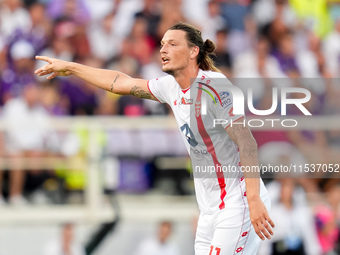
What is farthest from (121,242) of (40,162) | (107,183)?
(40,162)

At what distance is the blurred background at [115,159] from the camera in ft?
36.3

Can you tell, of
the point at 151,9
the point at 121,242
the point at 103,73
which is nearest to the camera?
the point at 103,73

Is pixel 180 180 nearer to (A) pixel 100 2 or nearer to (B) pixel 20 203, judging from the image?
(B) pixel 20 203

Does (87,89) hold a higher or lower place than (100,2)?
lower

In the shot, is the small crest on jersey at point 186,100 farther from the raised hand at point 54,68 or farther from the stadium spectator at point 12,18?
the stadium spectator at point 12,18

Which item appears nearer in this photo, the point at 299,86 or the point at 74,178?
the point at 74,178

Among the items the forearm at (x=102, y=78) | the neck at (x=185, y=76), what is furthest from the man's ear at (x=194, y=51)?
the forearm at (x=102, y=78)

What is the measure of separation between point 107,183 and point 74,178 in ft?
1.67

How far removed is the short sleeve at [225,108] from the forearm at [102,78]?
3.57 ft

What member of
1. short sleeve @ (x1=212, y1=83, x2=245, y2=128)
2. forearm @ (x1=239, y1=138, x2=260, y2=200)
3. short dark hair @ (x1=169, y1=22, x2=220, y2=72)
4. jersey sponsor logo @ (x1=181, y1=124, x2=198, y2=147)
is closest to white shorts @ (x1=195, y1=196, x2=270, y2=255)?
forearm @ (x1=239, y1=138, x2=260, y2=200)

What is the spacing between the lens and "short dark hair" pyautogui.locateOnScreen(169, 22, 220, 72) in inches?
244

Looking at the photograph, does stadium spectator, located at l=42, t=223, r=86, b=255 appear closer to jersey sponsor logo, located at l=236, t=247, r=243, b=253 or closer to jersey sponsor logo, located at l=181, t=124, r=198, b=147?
jersey sponsor logo, located at l=181, t=124, r=198, b=147

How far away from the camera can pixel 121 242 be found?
38.3 feet

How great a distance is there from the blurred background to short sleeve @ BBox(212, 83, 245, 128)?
193 inches
